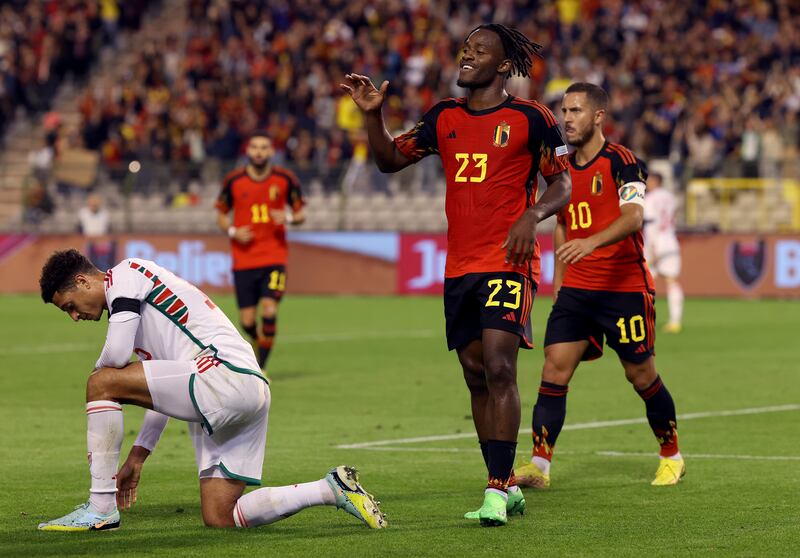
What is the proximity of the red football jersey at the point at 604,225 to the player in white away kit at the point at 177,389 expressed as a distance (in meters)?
2.60

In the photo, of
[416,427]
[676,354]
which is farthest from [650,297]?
[676,354]

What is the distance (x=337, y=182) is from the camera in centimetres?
2970

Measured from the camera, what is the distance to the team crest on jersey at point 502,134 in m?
8.06

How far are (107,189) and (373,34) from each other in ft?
23.1

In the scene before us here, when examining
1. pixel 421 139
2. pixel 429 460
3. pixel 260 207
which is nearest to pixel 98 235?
pixel 260 207

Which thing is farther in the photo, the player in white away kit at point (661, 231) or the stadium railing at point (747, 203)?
the stadium railing at point (747, 203)

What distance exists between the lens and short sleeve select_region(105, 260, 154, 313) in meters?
7.29

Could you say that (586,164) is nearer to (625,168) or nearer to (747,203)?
(625,168)

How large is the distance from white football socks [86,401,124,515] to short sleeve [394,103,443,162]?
2039 mm

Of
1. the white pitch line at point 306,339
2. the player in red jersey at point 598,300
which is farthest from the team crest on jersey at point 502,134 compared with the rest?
the white pitch line at point 306,339

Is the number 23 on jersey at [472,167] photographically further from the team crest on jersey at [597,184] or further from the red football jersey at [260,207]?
the red football jersey at [260,207]

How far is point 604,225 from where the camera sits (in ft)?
31.2

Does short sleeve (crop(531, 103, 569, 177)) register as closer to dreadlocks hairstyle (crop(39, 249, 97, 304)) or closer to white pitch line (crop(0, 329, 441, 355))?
dreadlocks hairstyle (crop(39, 249, 97, 304))

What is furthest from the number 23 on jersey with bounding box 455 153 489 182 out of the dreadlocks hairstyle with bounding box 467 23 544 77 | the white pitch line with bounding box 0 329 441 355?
the white pitch line with bounding box 0 329 441 355
